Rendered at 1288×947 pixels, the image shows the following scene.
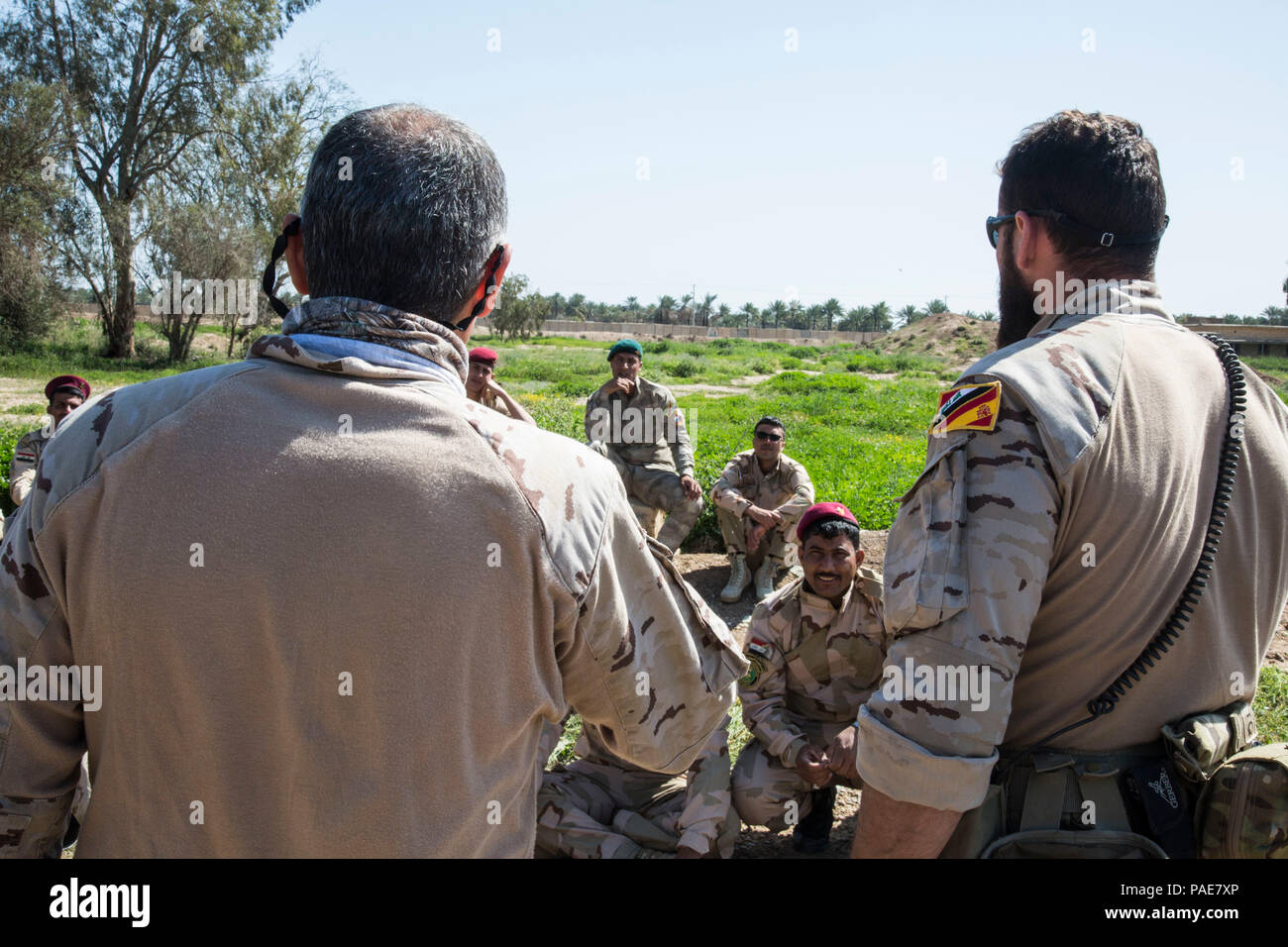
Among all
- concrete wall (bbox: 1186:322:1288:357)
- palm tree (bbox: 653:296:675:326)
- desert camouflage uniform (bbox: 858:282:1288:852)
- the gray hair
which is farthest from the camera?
palm tree (bbox: 653:296:675:326)

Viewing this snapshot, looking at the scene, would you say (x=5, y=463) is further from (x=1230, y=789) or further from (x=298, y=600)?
(x=1230, y=789)

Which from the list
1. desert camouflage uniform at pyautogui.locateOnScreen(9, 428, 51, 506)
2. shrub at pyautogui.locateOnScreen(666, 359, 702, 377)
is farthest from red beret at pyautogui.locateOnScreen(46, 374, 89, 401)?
shrub at pyautogui.locateOnScreen(666, 359, 702, 377)

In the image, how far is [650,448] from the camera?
8.92m

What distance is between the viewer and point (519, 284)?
172 ft

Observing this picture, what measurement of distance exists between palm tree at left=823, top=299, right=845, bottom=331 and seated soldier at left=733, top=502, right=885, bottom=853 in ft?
296

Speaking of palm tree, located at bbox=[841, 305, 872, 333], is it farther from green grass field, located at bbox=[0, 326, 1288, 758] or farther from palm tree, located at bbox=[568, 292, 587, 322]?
green grass field, located at bbox=[0, 326, 1288, 758]

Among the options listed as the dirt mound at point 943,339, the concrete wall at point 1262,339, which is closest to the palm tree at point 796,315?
the dirt mound at point 943,339

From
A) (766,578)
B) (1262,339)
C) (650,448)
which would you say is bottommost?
(766,578)

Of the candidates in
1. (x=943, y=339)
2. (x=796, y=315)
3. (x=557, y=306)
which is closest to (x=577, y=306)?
(x=557, y=306)

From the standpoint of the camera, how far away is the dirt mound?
5334cm

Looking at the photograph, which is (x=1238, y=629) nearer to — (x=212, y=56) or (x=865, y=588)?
(x=865, y=588)

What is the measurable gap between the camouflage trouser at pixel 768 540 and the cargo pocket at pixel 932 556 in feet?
20.8

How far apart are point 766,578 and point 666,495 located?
1269mm
